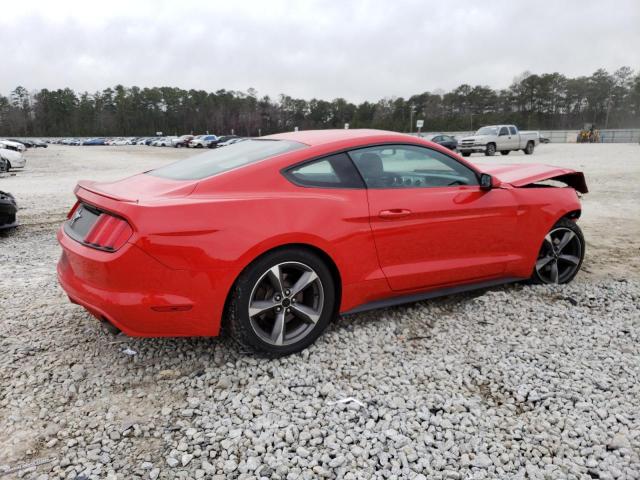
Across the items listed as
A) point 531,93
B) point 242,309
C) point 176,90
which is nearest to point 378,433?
point 242,309

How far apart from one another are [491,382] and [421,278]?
3.11 feet

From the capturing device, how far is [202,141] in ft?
192

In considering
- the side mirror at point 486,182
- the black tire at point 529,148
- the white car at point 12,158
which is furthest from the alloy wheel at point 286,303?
the black tire at point 529,148

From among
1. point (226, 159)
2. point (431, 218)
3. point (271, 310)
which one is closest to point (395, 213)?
point (431, 218)

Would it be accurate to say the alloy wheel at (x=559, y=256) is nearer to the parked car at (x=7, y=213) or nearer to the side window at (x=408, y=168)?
the side window at (x=408, y=168)

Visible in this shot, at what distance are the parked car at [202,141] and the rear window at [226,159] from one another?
5552cm

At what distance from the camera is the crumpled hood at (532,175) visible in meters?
4.30

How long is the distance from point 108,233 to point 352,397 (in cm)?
167

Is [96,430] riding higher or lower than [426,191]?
lower

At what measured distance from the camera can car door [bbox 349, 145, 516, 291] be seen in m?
3.49

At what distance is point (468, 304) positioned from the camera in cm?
411

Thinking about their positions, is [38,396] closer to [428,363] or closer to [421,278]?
[428,363]

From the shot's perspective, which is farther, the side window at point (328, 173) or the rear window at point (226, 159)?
the rear window at point (226, 159)

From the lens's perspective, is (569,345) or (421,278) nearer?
(569,345)
